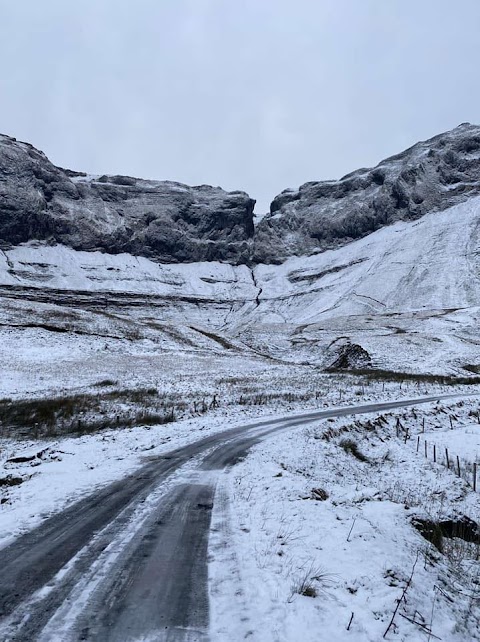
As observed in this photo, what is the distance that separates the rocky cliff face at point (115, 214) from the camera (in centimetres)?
15150

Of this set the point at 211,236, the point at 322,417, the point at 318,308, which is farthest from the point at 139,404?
the point at 211,236

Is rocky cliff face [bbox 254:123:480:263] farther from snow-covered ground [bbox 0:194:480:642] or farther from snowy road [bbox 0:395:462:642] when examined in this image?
snowy road [bbox 0:395:462:642]

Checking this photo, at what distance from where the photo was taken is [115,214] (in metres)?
170

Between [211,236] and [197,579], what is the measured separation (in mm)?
180176

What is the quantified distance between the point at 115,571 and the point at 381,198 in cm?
18078

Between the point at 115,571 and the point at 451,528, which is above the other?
the point at 115,571

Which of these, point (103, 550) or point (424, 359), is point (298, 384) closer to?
point (424, 359)

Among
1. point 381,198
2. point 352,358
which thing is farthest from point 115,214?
point 352,358

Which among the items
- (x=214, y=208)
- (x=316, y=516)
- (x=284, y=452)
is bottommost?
(x=284, y=452)

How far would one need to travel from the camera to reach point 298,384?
34.9 m

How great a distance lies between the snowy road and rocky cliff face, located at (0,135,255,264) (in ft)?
509

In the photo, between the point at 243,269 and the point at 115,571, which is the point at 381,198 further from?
the point at 115,571

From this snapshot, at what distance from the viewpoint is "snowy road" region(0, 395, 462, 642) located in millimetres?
3946

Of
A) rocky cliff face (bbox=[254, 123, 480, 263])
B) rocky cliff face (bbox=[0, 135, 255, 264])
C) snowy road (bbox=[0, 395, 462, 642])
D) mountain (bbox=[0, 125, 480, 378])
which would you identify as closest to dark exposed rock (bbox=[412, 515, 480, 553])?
snowy road (bbox=[0, 395, 462, 642])
